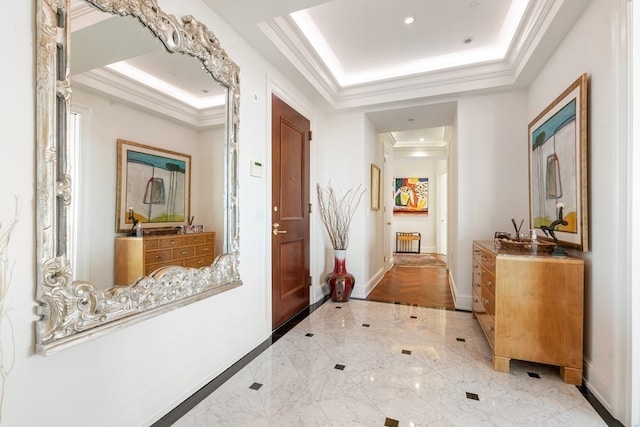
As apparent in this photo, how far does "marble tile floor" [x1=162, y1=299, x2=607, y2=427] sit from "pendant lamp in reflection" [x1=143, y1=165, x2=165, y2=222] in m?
1.24

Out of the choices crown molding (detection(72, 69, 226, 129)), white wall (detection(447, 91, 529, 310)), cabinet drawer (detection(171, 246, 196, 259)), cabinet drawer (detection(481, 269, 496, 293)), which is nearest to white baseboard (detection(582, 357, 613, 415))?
cabinet drawer (detection(481, 269, 496, 293))

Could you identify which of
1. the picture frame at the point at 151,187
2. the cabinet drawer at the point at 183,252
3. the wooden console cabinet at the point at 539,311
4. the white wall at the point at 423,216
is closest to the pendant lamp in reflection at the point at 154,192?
the picture frame at the point at 151,187

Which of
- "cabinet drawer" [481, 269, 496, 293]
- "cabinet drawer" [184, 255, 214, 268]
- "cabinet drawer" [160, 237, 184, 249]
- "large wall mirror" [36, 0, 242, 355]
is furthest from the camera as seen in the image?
"cabinet drawer" [481, 269, 496, 293]

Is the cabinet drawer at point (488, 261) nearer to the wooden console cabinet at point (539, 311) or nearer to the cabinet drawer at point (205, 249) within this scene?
the wooden console cabinet at point (539, 311)

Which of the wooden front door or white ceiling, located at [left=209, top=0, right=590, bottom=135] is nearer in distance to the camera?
white ceiling, located at [left=209, top=0, right=590, bottom=135]

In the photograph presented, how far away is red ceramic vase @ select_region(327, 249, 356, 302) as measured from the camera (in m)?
3.70

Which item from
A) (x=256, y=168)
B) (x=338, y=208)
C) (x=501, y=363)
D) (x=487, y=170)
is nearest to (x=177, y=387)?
(x=256, y=168)

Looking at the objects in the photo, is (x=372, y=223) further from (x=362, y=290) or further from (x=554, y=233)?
(x=554, y=233)

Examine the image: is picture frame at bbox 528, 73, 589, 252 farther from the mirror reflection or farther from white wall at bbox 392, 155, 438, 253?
white wall at bbox 392, 155, 438, 253

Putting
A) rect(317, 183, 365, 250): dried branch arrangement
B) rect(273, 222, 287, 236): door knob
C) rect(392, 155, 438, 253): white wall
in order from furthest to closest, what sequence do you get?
rect(392, 155, 438, 253): white wall → rect(317, 183, 365, 250): dried branch arrangement → rect(273, 222, 287, 236): door knob

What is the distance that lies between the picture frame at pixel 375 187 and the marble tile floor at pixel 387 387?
214 cm

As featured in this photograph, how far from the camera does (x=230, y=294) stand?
2227 millimetres

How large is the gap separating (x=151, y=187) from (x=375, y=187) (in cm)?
349

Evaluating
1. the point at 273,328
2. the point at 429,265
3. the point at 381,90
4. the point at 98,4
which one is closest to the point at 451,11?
the point at 381,90
